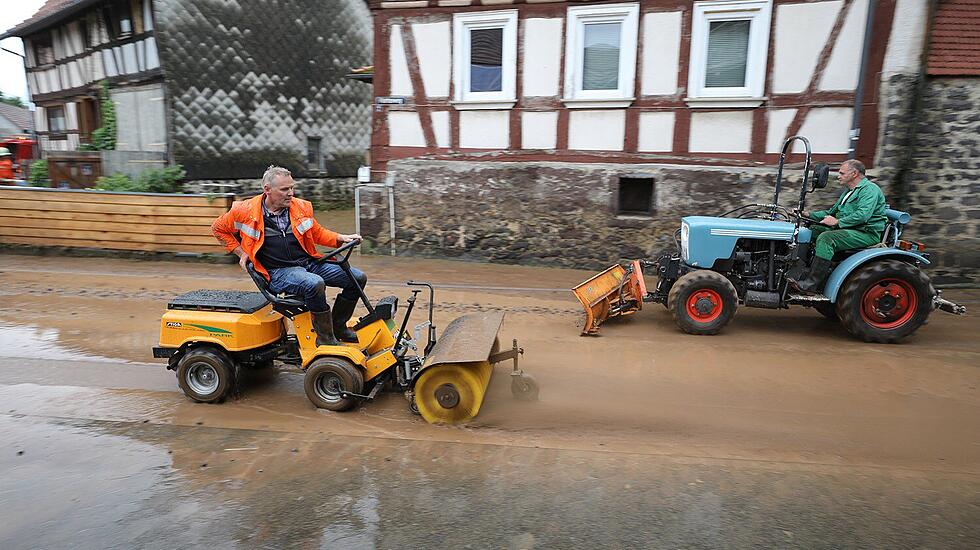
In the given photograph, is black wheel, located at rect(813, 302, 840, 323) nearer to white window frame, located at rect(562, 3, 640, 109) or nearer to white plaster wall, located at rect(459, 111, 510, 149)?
white window frame, located at rect(562, 3, 640, 109)

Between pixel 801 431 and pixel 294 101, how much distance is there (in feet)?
52.0

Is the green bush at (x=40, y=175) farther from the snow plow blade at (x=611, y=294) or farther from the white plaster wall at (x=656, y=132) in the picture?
the snow plow blade at (x=611, y=294)

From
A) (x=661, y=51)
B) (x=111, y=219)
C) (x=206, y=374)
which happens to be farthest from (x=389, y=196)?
(x=206, y=374)

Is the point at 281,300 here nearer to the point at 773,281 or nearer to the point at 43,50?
the point at 773,281

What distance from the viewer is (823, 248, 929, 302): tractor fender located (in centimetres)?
612

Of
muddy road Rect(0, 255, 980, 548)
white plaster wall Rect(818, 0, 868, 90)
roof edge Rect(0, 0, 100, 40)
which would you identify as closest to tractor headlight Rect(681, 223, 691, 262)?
muddy road Rect(0, 255, 980, 548)

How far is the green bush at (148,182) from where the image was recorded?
1209 cm

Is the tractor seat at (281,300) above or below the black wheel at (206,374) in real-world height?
above

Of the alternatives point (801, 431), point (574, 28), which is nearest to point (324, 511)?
point (801, 431)

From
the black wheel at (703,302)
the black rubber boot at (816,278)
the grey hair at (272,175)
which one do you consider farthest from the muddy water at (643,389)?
the grey hair at (272,175)

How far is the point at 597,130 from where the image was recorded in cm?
988

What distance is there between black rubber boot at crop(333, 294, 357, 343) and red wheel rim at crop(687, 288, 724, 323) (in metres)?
3.56

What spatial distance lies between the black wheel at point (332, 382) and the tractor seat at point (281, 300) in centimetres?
41

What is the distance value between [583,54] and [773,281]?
16.8 feet
